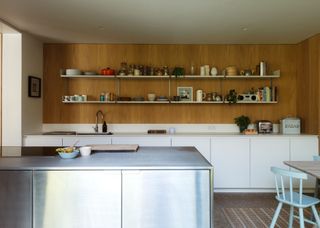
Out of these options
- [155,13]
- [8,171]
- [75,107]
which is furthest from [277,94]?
[8,171]

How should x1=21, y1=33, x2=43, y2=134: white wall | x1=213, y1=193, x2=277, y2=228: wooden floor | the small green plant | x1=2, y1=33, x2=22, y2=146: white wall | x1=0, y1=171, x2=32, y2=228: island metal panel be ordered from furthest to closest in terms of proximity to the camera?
the small green plant
x1=21, y1=33, x2=43, y2=134: white wall
x1=2, y1=33, x2=22, y2=146: white wall
x1=213, y1=193, x2=277, y2=228: wooden floor
x1=0, y1=171, x2=32, y2=228: island metal panel

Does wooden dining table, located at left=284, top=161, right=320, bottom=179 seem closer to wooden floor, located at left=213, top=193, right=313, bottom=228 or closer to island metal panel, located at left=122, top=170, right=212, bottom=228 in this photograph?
wooden floor, located at left=213, top=193, right=313, bottom=228

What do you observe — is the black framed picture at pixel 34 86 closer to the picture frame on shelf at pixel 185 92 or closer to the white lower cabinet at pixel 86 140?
the white lower cabinet at pixel 86 140

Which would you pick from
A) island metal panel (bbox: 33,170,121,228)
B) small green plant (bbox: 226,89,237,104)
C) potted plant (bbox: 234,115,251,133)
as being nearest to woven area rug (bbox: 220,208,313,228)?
potted plant (bbox: 234,115,251,133)

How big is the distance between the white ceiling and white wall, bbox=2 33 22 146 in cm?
34

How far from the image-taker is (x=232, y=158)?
4402 millimetres

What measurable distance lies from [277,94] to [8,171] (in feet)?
14.6

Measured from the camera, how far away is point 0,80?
423cm

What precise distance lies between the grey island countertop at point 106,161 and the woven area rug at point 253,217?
4.14 feet

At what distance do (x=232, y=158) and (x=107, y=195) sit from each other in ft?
9.21

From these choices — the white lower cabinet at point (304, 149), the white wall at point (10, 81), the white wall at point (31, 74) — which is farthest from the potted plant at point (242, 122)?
the white wall at point (10, 81)

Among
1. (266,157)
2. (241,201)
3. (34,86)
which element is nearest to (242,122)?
(266,157)

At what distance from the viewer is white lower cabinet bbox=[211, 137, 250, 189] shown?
4.39m

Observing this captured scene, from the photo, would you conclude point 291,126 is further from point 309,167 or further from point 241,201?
point 309,167
